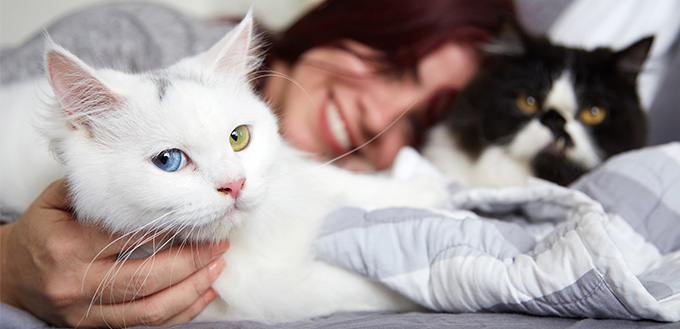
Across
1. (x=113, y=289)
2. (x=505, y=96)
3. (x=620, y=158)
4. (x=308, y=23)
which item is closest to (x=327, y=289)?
(x=113, y=289)

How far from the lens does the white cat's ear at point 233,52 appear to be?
0.90m

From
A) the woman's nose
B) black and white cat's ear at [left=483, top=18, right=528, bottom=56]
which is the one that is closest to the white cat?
the woman's nose

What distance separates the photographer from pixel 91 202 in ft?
2.54

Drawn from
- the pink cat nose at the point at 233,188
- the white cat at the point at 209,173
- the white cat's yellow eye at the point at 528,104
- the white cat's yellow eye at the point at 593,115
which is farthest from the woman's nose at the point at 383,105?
the pink cat nose at the point at 233,188

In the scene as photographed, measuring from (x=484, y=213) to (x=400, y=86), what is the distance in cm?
78

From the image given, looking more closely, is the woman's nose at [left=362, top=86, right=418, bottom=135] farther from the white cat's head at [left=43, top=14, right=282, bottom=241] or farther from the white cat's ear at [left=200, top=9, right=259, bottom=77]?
the white cat's head at [left=43, top=14, right=282, bottom=241]

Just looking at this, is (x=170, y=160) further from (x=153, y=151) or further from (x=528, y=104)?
(x=528, y=104)

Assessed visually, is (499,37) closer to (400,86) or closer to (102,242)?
(400,86)

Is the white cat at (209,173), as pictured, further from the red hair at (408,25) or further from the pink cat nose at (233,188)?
the red hair at (408,25)

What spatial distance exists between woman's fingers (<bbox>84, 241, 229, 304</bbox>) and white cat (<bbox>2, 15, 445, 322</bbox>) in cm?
4

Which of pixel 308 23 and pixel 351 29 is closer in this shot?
pixel 351 29

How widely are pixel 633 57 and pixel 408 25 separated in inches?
32.2

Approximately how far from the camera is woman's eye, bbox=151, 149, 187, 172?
0.75 m

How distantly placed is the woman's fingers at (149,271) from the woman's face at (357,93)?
0.92 meters
